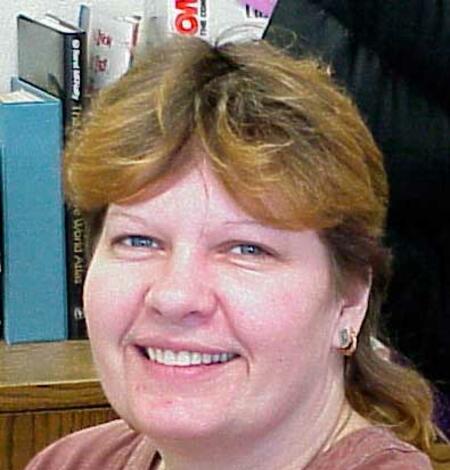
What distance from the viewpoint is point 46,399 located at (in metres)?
1.76

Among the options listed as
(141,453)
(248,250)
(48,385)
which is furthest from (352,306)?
(48,385)

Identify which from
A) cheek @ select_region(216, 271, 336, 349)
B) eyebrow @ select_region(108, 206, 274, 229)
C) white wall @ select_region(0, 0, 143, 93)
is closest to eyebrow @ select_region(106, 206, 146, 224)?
eyebrow @ select_region(108, 206, 274, 229)

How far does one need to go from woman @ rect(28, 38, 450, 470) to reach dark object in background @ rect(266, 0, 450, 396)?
245mm

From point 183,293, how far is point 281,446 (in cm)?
18

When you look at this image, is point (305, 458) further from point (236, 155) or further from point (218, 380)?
point (236, 155)

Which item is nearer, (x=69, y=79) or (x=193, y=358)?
(x=193, y=358)

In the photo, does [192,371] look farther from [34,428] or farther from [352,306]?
[34,428]

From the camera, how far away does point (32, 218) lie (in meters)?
1.87

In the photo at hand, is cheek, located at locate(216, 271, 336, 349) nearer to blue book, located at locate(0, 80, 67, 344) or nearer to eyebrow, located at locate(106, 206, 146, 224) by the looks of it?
eyebrow, located at locate(106, 206, 146, 224)

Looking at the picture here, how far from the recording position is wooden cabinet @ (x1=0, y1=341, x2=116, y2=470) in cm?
175

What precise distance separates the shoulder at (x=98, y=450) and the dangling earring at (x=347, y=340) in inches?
9.2

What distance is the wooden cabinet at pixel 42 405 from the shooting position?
175 centimetres

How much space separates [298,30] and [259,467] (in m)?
0.54

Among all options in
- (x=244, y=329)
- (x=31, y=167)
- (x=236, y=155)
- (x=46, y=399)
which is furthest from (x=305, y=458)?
(x=31, y=167)
